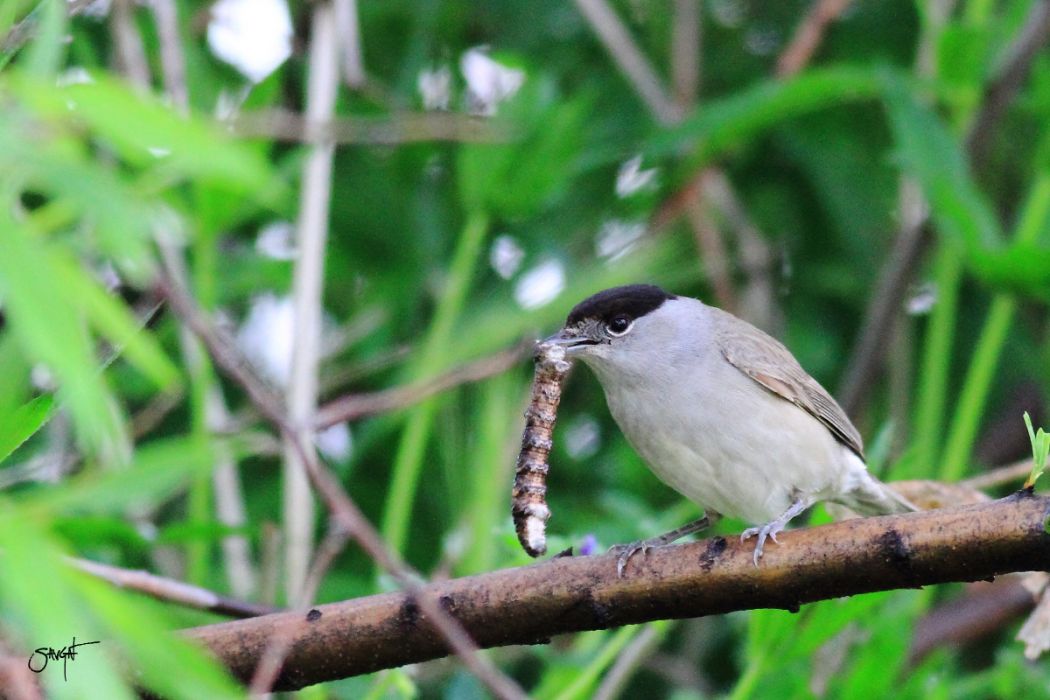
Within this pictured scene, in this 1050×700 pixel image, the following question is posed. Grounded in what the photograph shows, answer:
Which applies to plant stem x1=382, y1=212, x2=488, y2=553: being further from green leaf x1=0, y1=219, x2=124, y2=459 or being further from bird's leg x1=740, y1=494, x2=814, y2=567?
green leaf x1=0, y1=219, x2=124, y2=459

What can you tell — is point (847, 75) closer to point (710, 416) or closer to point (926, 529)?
point (710, 416)

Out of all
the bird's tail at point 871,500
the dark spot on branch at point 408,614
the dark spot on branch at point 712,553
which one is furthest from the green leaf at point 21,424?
the bird's tail at point 871,500

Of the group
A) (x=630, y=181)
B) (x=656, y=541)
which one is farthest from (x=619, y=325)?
(x=630, y=181)

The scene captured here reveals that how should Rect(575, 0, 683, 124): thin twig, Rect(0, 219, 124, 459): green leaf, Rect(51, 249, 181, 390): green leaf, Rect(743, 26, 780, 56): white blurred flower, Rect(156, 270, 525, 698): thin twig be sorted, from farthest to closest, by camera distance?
Rect(743, 26, 780, 56): white blurred flower
Rect(575, 0, 683, 124): thin twig
Rect(156, 270, 525, 698): thin twig
Rect(51, 249, 181, 390): green leaf
Rect(0, 219, 124, 459): green leaf

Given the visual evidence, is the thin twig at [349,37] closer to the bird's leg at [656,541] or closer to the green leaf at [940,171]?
the green leaf at [940,171]

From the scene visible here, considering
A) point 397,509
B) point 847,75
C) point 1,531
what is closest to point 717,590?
point 1,531

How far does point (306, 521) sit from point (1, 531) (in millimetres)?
2203

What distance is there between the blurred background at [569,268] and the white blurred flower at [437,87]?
0.02 metres

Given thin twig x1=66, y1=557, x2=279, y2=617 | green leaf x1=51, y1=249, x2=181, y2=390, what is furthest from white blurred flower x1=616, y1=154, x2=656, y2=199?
green leaf x1=51, y1=249, x2=181, y2=390

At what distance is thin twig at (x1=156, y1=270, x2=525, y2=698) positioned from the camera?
6.04 ft

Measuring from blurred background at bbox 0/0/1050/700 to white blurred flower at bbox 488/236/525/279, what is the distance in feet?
0.10

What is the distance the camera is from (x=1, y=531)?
55.8 inches

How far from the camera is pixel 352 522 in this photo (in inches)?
76.8

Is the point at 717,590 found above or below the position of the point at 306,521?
above
